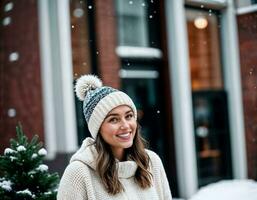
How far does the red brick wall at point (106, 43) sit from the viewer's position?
24.1 feet

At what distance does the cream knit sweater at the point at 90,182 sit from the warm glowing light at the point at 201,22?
695 centimetres

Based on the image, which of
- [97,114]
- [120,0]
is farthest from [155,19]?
[97,114]

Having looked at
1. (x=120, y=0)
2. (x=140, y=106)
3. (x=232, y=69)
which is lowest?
(x=140, y=106)

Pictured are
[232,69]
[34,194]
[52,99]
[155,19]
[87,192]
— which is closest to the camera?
[87,192]

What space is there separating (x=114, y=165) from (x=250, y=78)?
7.25 metres

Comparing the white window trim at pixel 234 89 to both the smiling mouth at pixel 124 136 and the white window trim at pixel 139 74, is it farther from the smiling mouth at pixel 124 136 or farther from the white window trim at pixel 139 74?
the smiling mouth at pixel 124 136

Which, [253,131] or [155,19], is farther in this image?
[253,131]

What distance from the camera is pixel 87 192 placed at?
2.38 metres

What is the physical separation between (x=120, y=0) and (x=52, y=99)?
2359mm

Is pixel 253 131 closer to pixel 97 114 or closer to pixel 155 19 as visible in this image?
pixel 155 19

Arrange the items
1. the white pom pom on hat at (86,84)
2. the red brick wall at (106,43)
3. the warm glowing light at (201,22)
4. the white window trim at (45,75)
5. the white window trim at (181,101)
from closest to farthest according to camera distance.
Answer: the white pom pom on hat at (86,84)
the white window trim at (45,75)
the red brick wall at (106,43)
the white window trim at (181,101)
the warm glowing light at (201,22)

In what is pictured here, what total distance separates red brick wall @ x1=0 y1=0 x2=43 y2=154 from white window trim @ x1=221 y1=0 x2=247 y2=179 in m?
4.26

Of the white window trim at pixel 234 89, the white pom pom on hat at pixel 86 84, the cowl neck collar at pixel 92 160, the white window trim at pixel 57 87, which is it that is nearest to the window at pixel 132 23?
→ the white window trim at pixel 57 87

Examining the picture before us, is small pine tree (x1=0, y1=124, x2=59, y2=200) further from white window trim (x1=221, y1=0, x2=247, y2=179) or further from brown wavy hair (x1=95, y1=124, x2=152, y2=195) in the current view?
white window trim (x1=221, y1=0, x2=247, y2=179)
